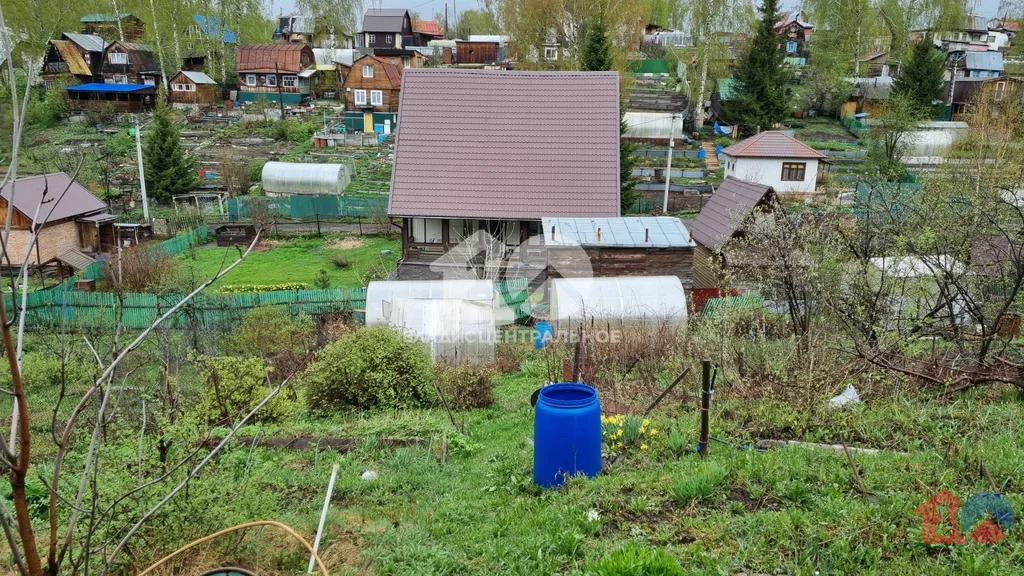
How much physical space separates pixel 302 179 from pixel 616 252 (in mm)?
18731

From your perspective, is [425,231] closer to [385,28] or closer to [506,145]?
[506,145]


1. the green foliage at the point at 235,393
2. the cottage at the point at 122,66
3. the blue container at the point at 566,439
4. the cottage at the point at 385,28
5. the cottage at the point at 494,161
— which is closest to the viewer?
the blue container at the point at 566,439

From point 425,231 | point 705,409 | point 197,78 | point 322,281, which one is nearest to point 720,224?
point 425,231

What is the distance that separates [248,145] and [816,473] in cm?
3929

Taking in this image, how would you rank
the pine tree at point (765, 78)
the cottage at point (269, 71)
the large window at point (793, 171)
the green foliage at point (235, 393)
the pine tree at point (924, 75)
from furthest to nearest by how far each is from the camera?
the cottage at point (269, 71)
the pine tree at point (924, 75)
the pine tree at point (765, 78)
the large window at point (793, 171)
the green foliage at point (235, 393)

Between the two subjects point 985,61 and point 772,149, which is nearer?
point 772,149

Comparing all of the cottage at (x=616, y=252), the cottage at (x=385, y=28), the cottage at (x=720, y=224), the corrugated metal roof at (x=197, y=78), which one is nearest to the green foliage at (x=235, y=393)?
the cottage at (x=616, y=252)

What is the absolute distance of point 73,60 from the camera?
49.0 meters

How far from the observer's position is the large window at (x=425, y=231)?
2041cm

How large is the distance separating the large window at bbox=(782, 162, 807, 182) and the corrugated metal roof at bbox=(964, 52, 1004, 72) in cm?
2542

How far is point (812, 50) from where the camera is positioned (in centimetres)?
5322

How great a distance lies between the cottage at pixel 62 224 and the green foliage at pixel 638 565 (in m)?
21.7

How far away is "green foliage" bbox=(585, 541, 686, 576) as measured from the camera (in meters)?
4.18

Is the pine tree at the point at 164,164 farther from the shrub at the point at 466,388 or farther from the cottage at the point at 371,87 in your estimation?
the shrub at the point at 466,388
